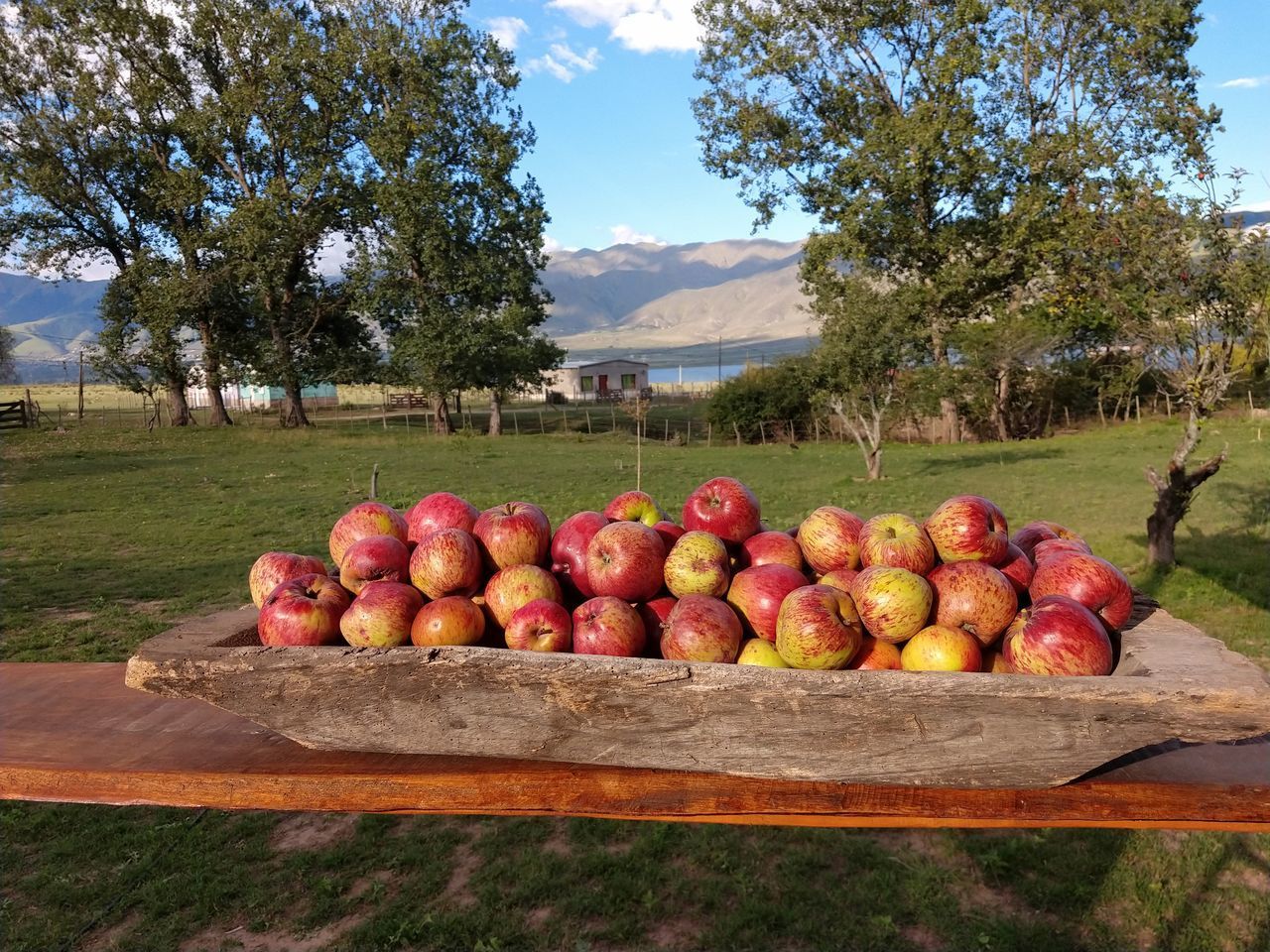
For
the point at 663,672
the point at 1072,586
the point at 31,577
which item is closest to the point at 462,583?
the point at 663,672

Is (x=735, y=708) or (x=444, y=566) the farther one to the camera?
(x=444, y=566)

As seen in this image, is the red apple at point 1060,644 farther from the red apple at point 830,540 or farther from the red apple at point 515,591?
the red apple at point 515,591

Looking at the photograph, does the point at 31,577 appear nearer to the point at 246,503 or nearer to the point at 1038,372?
the point at 246,503

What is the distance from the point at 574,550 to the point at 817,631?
0.93 metres

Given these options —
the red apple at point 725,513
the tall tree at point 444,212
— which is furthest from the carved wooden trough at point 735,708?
the tall tree at point 444,212

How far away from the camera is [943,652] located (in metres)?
2.18

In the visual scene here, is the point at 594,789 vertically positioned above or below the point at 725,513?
below

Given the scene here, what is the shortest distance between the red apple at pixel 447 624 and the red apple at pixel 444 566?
0.40 ft

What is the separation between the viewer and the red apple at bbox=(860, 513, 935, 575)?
2.45 m

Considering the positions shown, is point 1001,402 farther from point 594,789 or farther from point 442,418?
point 594,789

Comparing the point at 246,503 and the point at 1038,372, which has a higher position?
the point at 1038,372

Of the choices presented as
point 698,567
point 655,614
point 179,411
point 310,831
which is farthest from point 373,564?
point 179,411

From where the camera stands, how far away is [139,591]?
30.7 feet

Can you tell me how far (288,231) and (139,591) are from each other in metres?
30.0
